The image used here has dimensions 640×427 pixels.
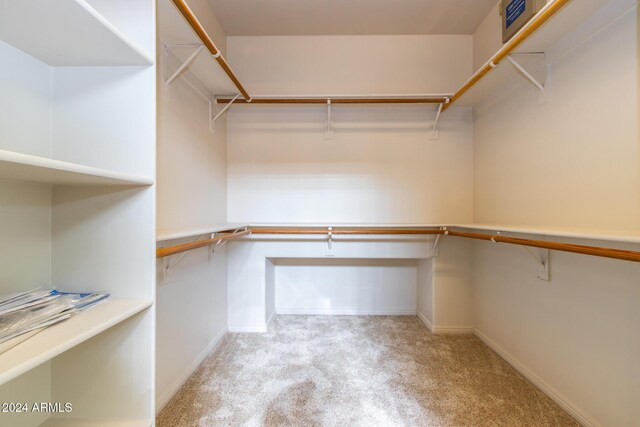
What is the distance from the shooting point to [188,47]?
154 centimetres

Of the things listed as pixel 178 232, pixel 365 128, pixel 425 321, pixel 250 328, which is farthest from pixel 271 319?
pixel 365 128

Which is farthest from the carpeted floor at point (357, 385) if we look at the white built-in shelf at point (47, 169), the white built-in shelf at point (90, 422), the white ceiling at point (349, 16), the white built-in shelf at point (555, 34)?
the white ceiling at point (349, 16)

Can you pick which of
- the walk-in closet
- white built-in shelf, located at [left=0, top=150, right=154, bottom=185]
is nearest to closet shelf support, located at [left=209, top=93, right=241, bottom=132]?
the walk-in closet

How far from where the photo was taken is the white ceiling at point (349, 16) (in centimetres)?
203

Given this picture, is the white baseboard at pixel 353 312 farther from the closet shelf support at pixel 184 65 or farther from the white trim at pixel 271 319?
the closet shelf support at pixel 184 65

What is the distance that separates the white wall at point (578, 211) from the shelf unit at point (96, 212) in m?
1.79

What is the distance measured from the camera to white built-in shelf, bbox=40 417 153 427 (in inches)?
32.2

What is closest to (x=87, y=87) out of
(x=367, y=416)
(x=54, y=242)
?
(x=54, y=242)

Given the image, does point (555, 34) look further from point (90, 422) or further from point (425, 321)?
point (90, 422)

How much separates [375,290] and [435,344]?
0.74 meters

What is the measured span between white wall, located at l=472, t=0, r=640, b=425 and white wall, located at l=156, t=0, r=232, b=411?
2.11 meters

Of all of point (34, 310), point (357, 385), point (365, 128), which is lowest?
point (357, 385)

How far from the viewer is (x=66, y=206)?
0.87m

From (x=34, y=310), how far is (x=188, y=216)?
1.10 metres
